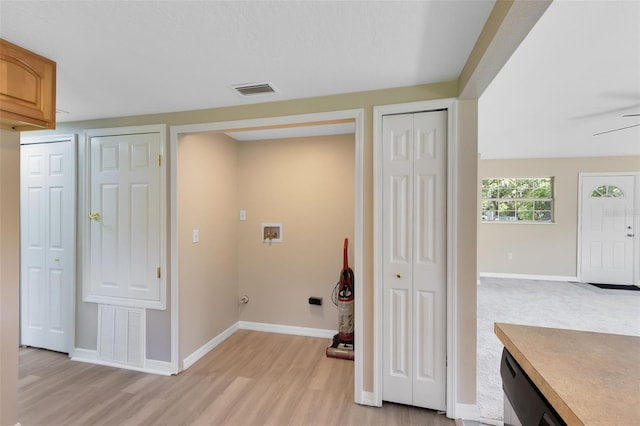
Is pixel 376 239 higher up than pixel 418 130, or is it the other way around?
pixel 418 130

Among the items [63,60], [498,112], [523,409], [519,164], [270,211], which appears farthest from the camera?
[519,164]

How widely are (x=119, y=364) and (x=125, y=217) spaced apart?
1.39 meters

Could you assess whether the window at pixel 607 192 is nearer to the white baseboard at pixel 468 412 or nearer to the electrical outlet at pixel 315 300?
the white baseboard at pixel 468 412

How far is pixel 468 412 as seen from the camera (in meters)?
1.96

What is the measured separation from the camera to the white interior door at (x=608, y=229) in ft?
17.9

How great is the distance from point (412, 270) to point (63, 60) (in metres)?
2.63

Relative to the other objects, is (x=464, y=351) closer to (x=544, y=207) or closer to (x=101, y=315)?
(x=101, y=315)

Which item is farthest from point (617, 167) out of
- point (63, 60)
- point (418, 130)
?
point (63, 60)

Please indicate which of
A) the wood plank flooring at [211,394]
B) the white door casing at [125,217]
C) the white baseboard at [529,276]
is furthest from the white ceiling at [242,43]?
the white baseboard at [529,276]

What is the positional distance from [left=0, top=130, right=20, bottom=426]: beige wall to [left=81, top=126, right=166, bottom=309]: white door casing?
0.82 m

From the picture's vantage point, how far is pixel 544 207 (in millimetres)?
5934

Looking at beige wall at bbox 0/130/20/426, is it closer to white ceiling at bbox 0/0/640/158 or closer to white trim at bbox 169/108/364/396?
white ceiling at bbox 0/0/640/158

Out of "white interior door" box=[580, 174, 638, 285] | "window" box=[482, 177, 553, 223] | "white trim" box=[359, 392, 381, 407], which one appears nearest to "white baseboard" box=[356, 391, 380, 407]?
"white trim" box=[359, 392, 381, 407]

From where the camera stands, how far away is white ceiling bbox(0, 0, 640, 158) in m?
1.28
